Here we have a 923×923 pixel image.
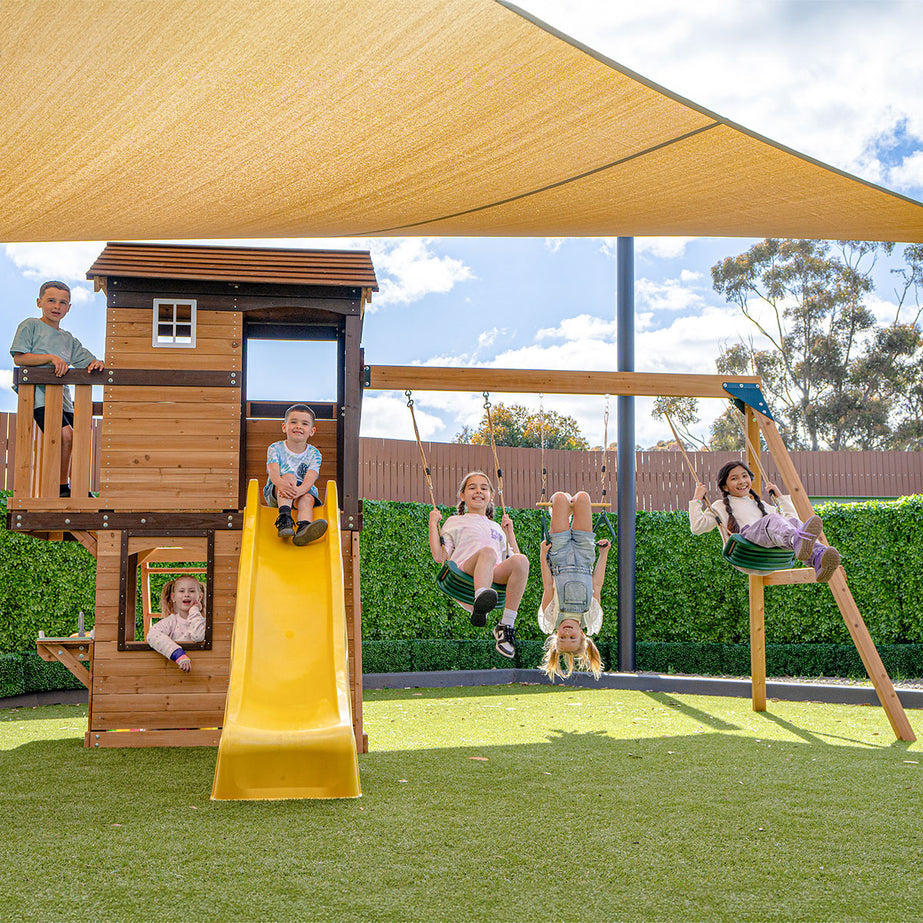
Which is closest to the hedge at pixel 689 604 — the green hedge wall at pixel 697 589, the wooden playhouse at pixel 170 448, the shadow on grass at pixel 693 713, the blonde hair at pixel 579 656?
the green hedge wall at pixel 697 589

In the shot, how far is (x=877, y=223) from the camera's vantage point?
4.58m

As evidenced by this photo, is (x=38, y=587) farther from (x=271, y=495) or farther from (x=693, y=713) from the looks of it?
(x=693, y=713)

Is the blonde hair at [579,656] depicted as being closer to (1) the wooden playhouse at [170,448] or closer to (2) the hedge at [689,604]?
(1) the wooden playhouse at [170,448]

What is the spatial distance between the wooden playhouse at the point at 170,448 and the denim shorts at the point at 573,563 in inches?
53.8

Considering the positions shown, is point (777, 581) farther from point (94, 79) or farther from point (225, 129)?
point (94, 79)

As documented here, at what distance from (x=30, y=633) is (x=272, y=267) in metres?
4.42

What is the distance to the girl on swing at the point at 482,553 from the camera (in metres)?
6.04

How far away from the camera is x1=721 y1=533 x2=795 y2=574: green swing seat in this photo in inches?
251

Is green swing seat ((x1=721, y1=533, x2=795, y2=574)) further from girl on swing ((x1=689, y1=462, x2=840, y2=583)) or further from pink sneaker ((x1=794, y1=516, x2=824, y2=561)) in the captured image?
pink sneaker ((x1=794, y1=516, x2=824, y2=561))

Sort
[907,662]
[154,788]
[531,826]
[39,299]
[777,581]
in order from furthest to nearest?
[907,662], [777,581], [39,299], [154,788], [531,826]

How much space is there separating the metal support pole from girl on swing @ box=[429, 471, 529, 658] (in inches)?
135

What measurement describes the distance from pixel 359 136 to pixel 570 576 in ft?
11.7

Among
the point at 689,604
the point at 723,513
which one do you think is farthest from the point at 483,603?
the point at 689,604

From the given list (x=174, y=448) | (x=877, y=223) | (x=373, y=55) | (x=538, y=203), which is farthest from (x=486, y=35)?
(x=174, y=448)
